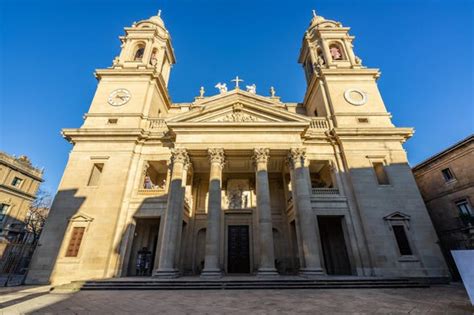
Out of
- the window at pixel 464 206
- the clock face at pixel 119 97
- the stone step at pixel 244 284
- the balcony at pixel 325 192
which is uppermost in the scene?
the clock face at pixel 119 97

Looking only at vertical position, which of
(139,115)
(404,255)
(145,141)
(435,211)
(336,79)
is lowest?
(404,255)

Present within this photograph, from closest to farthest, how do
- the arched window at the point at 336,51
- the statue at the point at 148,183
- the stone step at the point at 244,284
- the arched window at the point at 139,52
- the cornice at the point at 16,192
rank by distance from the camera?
the stone step at the point at 244,284, the statue at the point at 148,183, the arched window at the point at 336,51, the arched window at the point at 139,52, the cornice at the point at 16,192

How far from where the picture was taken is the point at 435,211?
18891 mm

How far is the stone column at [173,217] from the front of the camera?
1391cm

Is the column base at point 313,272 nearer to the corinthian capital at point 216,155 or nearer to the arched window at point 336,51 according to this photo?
the corinthian capital at point 216,155

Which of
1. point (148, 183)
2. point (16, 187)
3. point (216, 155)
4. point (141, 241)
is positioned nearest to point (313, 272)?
point (216, 155)

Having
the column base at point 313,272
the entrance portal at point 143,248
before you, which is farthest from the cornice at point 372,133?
the entrance portal at point 143,248

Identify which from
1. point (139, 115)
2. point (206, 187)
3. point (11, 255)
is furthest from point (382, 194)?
point (11, 255)

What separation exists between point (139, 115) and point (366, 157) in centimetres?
1946

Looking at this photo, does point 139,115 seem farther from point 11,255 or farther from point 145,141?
point 11,255

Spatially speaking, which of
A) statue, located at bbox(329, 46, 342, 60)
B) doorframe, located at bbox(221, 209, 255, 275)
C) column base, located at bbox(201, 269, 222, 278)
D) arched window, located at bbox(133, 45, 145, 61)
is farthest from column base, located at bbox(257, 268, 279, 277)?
arched window, located at bbox(133, 45, 145, 61)

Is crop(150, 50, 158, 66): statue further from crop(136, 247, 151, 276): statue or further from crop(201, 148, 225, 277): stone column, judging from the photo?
crop(136, 247, 151, 276): statue

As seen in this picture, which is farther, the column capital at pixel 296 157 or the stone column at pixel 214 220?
the column capital at pixel 296 157

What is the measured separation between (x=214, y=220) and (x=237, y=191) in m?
6.39
